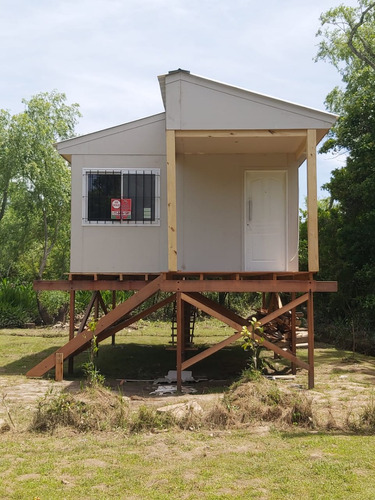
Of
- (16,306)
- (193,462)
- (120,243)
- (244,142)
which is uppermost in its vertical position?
(244,142)

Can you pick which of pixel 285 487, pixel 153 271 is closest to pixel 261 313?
pixel 153 271

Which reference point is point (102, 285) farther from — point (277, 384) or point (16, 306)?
point (16, 306)

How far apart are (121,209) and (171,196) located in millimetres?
1942

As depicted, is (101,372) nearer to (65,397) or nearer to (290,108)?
(65,397)

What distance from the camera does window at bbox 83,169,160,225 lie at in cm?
1182

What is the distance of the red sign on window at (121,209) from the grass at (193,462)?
15.6 feet

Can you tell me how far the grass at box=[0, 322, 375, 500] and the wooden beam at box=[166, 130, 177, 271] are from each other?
11.2ft

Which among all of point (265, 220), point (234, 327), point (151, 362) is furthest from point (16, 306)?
point (234, 327)

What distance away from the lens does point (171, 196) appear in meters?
10.2

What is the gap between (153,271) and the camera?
1180cm

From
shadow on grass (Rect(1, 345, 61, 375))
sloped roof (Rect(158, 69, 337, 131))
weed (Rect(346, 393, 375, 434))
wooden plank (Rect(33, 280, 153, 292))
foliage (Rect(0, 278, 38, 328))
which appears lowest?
shadow on grass (Rect(1, 345, 61, 375))

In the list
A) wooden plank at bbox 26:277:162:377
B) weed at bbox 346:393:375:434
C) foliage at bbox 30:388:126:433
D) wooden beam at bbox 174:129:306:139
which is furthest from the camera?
wooden plank at bbox 26:277:162:377

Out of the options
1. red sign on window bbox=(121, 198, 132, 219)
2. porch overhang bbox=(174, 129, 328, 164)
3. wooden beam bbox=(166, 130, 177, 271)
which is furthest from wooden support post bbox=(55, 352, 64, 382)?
porch overhang bbox=(174, 129, 328, 164)

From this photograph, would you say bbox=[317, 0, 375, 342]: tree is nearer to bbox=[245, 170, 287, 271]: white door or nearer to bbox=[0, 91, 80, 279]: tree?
bbox=[245, 170, 287, 271]: white door
